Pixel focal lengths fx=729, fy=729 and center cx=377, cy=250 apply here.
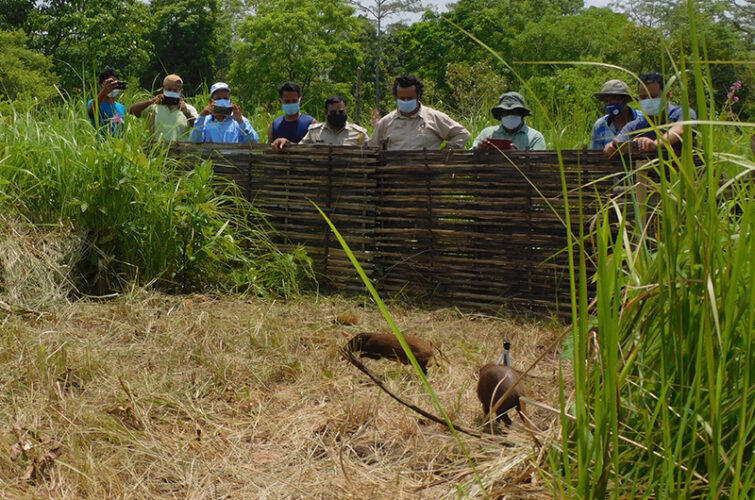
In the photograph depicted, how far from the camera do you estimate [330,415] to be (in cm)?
313

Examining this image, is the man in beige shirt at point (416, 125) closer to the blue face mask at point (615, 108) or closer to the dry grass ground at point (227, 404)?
the blue face mask at point (615, 108)

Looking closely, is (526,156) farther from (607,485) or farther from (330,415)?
(607,485)

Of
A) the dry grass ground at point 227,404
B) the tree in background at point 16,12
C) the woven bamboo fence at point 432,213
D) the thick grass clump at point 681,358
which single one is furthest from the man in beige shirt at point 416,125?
the tree in background at point 16,12

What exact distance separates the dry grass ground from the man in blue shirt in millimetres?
2125

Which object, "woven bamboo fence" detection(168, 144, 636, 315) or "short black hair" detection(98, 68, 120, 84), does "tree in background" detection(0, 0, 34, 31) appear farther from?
"woven bamboo fence" detection(168, 144, 636, 315)

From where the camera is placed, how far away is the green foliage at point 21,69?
17.9m

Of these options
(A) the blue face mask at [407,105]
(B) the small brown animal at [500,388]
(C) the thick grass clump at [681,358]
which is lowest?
(B) the small brown animal at [500,388]

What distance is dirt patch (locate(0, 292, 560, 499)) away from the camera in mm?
2484

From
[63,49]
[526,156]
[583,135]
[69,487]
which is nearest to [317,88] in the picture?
[63,49]

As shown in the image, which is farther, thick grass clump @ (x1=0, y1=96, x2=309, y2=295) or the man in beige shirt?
the man in beige shirt

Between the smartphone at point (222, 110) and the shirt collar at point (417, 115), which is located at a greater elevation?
the smartphone at point (222, 110)

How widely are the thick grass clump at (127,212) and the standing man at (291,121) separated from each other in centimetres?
129

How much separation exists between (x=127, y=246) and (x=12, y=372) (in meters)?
1.81

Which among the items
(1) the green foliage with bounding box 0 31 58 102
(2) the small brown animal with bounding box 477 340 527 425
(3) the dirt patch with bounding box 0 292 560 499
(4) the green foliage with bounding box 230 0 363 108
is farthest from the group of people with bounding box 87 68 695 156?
(4) the green foliage with bounding box 230 0 363 108
